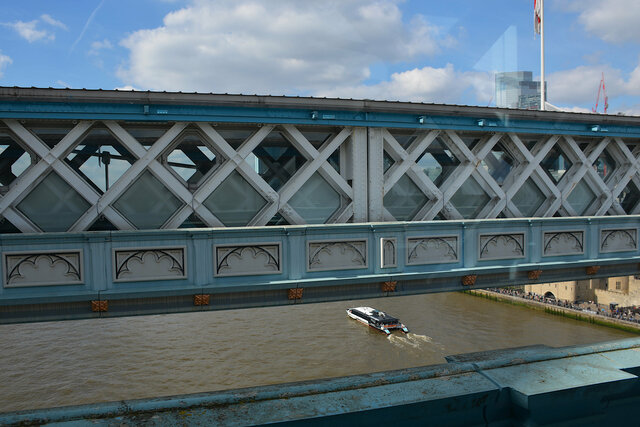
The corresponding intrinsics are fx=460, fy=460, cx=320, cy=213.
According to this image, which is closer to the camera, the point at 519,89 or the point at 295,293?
the point at 295,293

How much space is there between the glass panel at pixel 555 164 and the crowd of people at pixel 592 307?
2549 centimetres

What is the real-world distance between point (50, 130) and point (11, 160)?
92 centimetres

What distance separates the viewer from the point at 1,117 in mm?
6516

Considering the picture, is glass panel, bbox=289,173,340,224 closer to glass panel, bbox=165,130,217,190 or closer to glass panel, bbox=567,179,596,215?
glass panel, bbox=165,130,217,190

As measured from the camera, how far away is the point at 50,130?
7.14 m

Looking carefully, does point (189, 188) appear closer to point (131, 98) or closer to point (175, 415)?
→ point (131, 98)

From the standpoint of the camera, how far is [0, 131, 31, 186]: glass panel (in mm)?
7223

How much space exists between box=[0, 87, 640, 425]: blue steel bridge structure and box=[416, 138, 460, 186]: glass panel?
3cm

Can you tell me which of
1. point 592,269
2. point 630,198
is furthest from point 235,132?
point 630,198

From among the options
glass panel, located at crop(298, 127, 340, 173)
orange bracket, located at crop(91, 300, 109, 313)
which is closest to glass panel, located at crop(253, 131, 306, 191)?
glass panel, located at crop(298, 127, 340, 173)

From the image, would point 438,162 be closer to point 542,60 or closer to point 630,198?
point 630,198

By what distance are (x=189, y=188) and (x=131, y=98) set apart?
1662mm

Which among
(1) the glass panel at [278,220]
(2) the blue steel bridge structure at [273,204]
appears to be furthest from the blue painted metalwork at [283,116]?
(1) the glass panel at [278,220]

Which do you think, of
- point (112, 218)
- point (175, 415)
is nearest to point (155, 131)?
point (112, 218)
